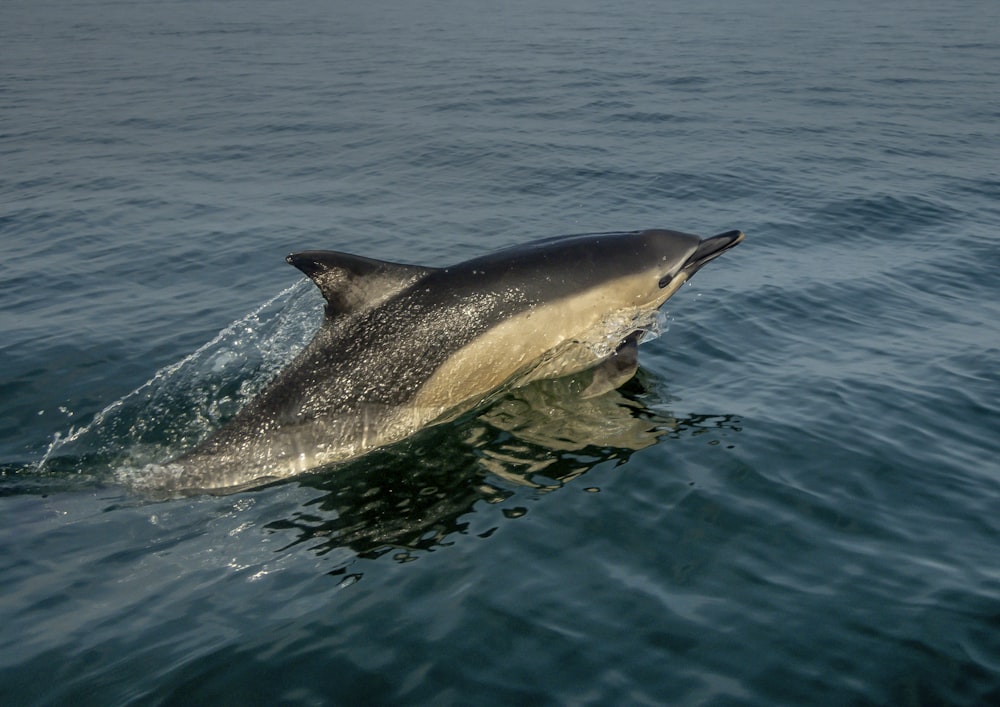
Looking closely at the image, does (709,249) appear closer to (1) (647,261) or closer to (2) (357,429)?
(1) (647,261)

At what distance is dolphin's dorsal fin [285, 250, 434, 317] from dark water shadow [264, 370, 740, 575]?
52.1 inches

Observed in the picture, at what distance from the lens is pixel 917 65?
38906mm

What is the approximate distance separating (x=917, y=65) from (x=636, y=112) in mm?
15296

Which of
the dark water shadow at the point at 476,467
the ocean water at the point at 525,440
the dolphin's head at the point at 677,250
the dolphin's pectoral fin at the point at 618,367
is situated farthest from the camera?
the dolphin's pectoral fin at the point at 618,367

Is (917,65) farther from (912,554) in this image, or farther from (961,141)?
(912,554)

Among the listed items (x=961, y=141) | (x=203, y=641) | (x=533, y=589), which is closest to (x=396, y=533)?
(x=533, y=589)

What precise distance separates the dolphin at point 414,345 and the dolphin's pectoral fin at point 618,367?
18 cm

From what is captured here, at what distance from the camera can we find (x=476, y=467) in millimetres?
9023

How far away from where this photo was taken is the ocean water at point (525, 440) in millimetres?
6438

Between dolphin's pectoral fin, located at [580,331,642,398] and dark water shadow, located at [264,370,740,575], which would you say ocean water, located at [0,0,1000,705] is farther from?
dolphin's pectoral fin, located at [580,331,642,398]

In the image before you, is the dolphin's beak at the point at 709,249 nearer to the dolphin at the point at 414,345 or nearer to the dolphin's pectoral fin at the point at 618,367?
the dolphin at the point at 414,345

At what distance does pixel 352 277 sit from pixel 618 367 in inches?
126

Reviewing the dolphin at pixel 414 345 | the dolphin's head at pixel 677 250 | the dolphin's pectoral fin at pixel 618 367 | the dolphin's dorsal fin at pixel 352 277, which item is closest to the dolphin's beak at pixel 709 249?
the dolphin's head at pixel 677 250

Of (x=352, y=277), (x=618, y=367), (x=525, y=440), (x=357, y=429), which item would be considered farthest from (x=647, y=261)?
(x=357, y=429)
